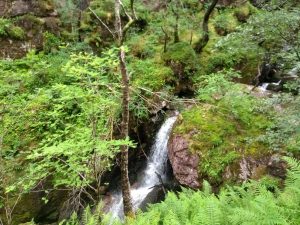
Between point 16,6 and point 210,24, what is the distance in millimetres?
9896

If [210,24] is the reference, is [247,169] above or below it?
below

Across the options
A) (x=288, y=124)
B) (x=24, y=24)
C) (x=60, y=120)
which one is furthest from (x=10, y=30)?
(x=288, y=124)

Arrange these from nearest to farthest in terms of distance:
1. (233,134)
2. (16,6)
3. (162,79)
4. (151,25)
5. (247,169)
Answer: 1. (247,169)
2. (233,134)
3. (162,79)
4. (16,6)
5. (151,25)

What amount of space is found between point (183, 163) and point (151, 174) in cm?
204

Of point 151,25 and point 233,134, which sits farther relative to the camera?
point 151,25

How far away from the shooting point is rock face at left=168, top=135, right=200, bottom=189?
26.9 ft

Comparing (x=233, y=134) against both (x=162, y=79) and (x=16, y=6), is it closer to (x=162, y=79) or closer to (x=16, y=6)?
(x=162, y=79)

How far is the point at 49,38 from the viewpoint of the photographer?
1472cm

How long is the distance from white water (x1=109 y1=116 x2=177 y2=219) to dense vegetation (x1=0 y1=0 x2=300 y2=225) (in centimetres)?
64

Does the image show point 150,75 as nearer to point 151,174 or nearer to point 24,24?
point 151,174

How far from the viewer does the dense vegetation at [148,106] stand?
541cm

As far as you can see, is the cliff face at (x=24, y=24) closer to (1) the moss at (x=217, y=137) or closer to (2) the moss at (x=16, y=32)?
(2) the moss at (x=16, y=32)

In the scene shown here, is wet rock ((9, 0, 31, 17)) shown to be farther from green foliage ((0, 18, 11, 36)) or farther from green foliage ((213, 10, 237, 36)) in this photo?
green foliage ((213, 10, 237, 36))

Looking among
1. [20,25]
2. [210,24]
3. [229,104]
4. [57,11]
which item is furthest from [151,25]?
[229,104]
